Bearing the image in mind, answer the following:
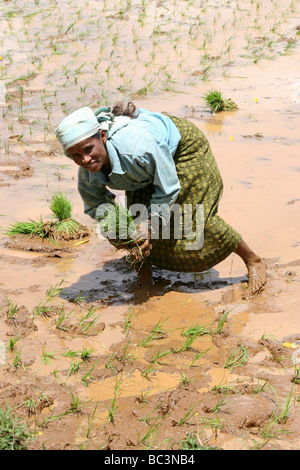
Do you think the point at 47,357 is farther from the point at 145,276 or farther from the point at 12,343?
the point at 145,276

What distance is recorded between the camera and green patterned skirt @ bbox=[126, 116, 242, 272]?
357 centimetres

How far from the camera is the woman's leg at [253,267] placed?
3840 millimetres

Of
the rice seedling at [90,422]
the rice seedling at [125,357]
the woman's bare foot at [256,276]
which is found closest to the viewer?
the rice seedling at [90,422]

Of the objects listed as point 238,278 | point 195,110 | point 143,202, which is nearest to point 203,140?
point 143,202

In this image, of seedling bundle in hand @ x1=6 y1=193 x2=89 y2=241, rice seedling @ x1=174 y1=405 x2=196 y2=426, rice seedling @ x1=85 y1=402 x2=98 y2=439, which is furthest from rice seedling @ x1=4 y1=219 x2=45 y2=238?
rice seedling @ x1=174 y1=405 x2=196 y2=426

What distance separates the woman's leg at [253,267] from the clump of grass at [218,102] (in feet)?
10.5

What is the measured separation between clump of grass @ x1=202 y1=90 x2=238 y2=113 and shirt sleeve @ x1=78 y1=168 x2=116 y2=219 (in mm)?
3499

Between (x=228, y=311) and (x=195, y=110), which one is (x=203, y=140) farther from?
(x=195, y=110)

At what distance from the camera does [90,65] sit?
26.8 feet

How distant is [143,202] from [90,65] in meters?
5.02

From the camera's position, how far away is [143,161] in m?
3.21

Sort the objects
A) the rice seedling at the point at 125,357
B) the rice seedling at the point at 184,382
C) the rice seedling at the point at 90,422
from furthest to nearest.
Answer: the rice seedling at the point at 125,357 < the rice seedling at the point at 184,382 < the rice seedling at the point at 90,422

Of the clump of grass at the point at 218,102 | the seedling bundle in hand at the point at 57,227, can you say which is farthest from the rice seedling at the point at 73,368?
the clump of grass at the point at 218,102

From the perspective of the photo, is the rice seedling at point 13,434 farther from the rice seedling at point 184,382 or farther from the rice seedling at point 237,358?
the rice seedling at point 237,358
